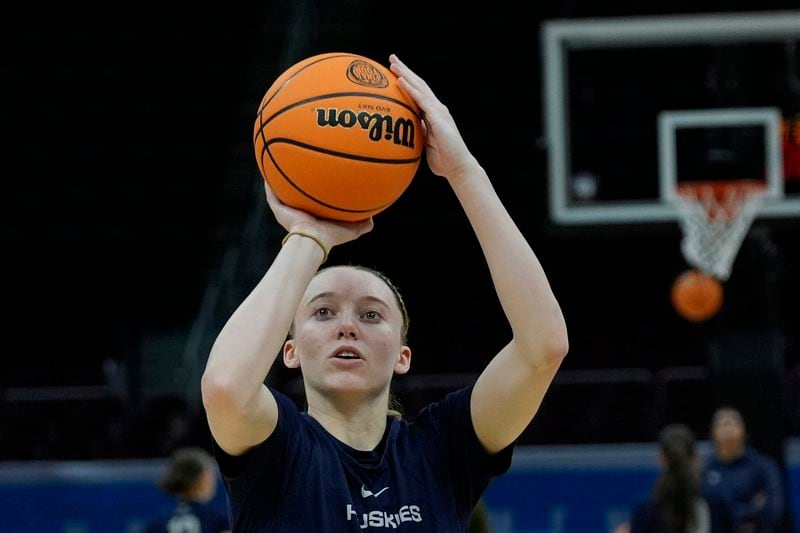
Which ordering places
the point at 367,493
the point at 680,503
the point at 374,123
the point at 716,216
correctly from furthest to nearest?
the point at 716,216 < the point at 680,503 < the point at 374,123 < the point at 367,493

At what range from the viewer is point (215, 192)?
13.7 metres

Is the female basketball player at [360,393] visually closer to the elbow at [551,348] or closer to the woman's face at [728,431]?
the elbow at [551,348]

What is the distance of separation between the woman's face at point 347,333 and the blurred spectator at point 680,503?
389 cm

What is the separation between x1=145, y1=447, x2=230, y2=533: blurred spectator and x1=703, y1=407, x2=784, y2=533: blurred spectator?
2922mm

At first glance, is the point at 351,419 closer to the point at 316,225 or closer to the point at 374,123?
the point at 316,225

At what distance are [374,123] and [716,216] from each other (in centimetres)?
489

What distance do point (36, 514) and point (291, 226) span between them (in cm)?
691

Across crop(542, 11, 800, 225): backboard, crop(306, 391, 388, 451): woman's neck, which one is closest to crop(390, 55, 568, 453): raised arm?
crop(306, 391, 388, 451): woman's neck

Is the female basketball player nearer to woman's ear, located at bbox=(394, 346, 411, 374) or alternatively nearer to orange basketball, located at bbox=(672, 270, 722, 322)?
woman's ear, located at bbox=(394, 346, 411, 374)

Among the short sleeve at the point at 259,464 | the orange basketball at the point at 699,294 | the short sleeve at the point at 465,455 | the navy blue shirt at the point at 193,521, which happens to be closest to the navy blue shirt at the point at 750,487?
the orange basketball at the point at 699,294

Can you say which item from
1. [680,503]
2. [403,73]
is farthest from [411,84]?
[680,503]

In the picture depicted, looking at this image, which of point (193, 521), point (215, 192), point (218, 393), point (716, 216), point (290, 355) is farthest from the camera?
point (215, 192)

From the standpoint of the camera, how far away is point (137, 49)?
1409cm

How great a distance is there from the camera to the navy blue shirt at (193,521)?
5.81 meters
